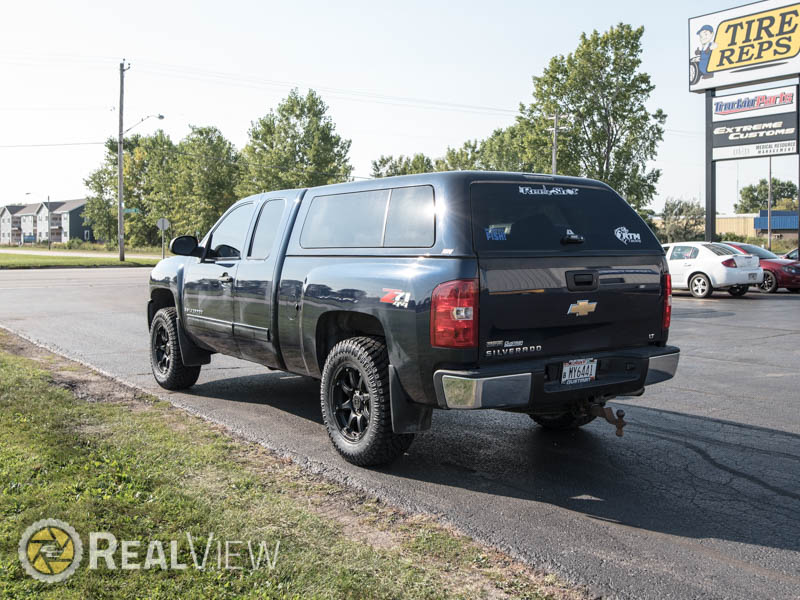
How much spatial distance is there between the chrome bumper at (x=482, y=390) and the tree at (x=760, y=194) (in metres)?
150

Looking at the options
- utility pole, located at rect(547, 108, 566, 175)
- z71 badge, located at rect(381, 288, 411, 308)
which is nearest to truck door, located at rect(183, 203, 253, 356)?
z71 badge, located at rect(381, 288, 411, 308)

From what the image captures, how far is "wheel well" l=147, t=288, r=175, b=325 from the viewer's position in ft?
26.8

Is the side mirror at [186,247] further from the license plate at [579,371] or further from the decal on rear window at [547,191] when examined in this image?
the license plate at [579,371]

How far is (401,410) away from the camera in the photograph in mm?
4785

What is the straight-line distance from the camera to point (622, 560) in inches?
142

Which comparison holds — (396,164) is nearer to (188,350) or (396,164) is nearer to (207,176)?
(207,176)

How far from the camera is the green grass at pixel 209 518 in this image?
326cm

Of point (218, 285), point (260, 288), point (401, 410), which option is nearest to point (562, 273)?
point (401, 410)

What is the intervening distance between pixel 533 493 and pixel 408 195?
2.12 meters

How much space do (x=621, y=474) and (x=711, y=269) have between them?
55.7 ft

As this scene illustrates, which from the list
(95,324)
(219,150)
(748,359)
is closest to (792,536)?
(748,359)

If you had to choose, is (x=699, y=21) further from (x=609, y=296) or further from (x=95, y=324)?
(x=609, y=296)

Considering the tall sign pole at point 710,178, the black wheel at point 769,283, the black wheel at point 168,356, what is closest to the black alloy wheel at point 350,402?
the black wheel at point 168,356

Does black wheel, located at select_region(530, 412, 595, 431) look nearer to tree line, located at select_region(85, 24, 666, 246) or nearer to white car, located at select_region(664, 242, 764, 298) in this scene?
white car, located at select_region(664, 242, 764, 298)
